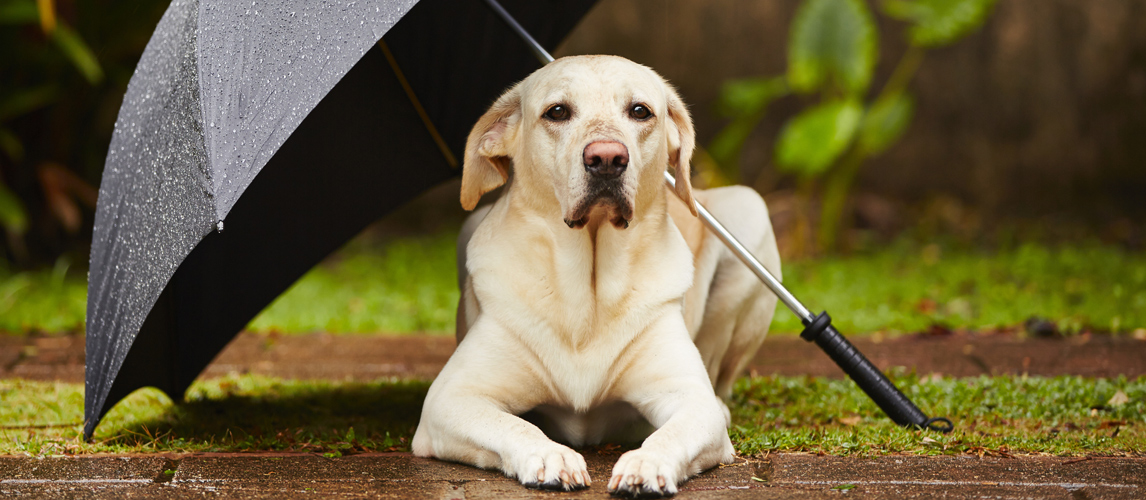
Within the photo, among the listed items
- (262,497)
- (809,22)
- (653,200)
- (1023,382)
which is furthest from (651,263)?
(809,22)

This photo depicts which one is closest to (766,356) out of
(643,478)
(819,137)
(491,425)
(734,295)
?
(734,295)

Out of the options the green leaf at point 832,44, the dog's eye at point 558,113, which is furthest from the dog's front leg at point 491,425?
the green leaf at point 832,44

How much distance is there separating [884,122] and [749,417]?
4.78 metres

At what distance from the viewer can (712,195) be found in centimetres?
390

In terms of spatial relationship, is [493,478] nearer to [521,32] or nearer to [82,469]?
[82,469]

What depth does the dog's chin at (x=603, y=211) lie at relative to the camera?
260cm

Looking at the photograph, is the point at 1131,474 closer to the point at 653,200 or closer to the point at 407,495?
the point at 653,200

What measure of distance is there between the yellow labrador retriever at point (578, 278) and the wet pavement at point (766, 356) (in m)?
1.62

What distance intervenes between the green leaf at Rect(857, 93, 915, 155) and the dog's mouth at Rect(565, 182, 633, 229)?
212 inches

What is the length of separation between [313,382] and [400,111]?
1.37m

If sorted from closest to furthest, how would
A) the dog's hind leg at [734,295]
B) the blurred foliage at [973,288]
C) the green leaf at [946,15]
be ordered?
the dog's hind leg at [734,295], the blurred foliage at [973,288], the green leaf at [946,15]

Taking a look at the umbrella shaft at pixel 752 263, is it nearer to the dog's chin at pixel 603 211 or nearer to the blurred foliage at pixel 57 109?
the dog's chin at pixel 603 211

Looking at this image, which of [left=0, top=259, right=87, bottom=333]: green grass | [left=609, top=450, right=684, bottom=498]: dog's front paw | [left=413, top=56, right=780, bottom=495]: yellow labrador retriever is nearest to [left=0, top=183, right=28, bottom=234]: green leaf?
[left=0, top=259, right=87, bottom=333]: green grass

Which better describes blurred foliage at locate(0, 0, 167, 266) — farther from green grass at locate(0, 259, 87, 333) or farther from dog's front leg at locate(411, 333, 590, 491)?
dog's front leg at locate(411, 333, 590, 491)
